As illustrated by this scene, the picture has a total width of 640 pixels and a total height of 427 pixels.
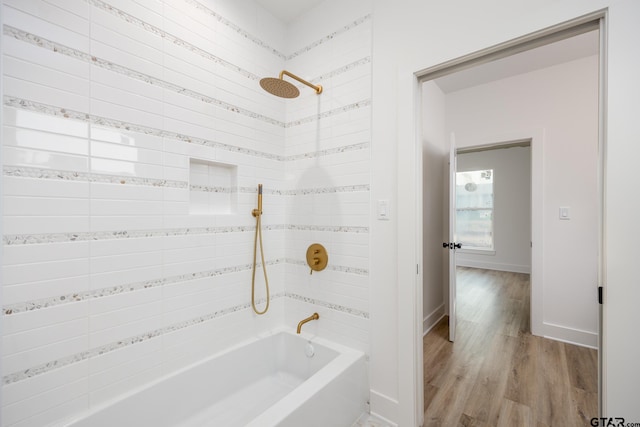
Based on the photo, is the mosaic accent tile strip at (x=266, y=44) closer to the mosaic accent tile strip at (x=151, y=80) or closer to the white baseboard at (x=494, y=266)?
the mosaic accent tile strip at (x=151, y=80)

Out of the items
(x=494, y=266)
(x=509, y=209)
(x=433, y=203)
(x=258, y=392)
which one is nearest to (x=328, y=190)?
(x=258, y=392)

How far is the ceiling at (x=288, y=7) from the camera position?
1.95m

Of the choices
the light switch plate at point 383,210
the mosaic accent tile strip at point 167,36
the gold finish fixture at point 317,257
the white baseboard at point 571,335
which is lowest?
the white baseboard at point 571,335

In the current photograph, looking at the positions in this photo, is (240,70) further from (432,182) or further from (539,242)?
(539,242)

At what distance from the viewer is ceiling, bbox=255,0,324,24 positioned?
195cm

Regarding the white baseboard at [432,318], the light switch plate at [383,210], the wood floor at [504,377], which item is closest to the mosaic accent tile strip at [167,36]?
the light switch plate at [383,210]

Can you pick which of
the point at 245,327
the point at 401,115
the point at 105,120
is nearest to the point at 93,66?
the point at 105,120

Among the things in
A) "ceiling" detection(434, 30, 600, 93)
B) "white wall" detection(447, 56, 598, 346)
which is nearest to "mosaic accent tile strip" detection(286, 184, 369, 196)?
"ceiling" detection(434, 30, 600, 93)

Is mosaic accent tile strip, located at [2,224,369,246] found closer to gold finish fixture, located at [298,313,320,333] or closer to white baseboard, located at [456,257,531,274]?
gold finish fixture, located at [298,313,320,333]

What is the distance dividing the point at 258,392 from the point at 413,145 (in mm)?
1843

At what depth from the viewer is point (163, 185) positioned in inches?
57.9

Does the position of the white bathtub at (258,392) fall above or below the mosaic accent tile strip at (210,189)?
below

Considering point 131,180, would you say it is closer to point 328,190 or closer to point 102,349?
point 102,349

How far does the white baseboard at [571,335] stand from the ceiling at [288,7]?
143 inches
